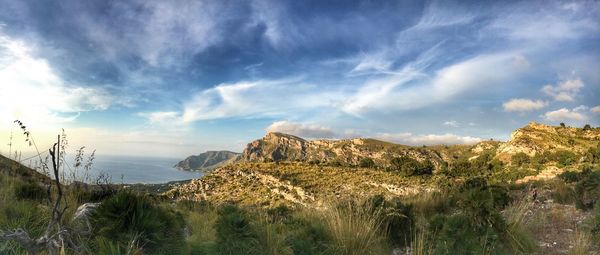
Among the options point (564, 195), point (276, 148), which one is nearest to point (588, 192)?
point (564, 195)

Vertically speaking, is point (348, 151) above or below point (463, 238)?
above

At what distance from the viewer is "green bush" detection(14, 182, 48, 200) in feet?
22.5

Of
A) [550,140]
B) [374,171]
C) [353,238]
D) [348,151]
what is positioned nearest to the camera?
[353,238]

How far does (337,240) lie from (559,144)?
79.8 meters

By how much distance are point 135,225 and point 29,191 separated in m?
5.01

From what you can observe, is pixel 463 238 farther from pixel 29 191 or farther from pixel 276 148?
pixel 276 148

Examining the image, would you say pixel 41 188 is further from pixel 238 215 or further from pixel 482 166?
pixel 482 166

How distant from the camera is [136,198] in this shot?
13.1 feet

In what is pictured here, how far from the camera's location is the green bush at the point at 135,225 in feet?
11.8

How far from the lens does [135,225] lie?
3.70 m

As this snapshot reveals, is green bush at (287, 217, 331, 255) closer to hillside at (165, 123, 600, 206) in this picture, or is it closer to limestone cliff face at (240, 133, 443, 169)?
hillside at (165, 123, 600, 206)

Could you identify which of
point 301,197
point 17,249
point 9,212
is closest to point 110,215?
point 17,249

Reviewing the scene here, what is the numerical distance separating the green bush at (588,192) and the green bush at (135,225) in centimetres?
927

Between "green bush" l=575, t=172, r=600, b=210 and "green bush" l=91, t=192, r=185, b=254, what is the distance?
30.4 ft
